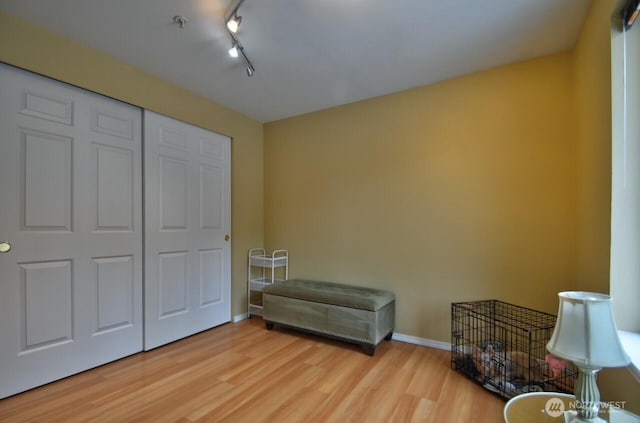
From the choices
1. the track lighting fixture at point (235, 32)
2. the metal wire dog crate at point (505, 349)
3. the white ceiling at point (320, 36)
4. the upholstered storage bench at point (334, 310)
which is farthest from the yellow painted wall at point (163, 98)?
the metal wire dog crate at point (505, 349)

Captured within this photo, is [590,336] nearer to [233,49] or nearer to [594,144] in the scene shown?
[594,144]

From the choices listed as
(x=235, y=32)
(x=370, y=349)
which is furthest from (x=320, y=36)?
(x=370, y=349)

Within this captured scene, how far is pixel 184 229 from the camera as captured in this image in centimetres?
290

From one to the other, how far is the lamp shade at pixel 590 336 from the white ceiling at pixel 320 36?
1727 millimetres

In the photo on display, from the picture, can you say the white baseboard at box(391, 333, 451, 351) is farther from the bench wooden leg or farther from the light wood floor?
the bench wooden leg

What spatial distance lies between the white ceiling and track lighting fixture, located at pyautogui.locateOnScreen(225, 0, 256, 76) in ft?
0.16

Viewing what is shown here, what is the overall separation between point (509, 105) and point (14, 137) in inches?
139

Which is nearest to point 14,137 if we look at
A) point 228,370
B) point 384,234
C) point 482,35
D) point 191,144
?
point 191,144

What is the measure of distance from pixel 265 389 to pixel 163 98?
Answer: 8.38 ft

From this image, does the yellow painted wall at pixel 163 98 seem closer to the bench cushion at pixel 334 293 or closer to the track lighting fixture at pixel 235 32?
the bench cushion at pixel 334 293

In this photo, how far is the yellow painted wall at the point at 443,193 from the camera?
2252mm

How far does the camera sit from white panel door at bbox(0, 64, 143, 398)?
1.89 metres

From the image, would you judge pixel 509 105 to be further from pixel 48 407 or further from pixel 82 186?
pixel 48 407

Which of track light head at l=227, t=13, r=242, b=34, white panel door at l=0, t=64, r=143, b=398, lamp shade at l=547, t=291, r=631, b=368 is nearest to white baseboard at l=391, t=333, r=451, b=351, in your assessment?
lamp shade at l=547, t=291, r=631, b=368
